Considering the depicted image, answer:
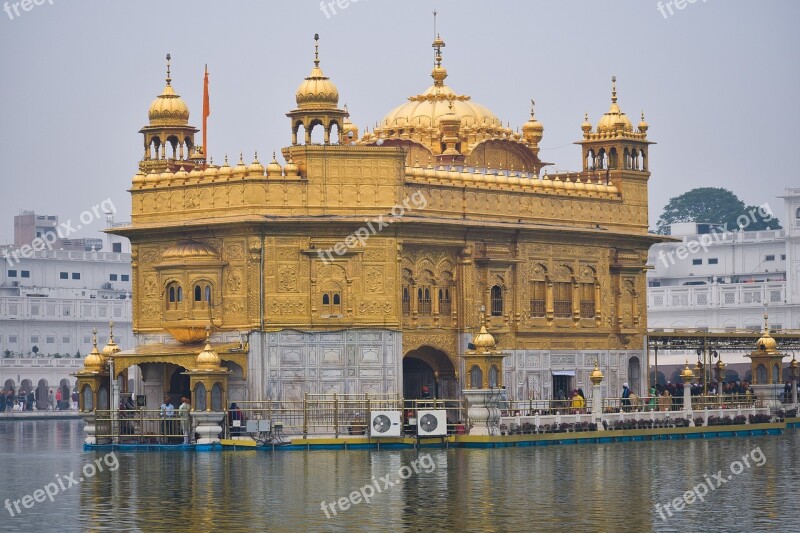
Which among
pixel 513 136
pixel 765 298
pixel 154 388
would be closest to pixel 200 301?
pixel 154 388

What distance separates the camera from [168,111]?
59344 mm

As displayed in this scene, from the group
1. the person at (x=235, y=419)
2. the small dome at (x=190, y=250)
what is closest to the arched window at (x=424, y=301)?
the small dome at (x=190, y=250)

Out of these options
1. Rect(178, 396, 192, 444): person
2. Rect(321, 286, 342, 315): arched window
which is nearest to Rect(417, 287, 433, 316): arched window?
Rect(321, 286, 342, 315): arched window

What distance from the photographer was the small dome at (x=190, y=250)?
54.6 m

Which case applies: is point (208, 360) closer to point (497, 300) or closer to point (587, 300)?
point (497, 300)

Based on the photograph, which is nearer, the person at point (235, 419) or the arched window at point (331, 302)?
the person at point (235, 419)

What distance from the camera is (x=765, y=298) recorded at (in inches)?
4626

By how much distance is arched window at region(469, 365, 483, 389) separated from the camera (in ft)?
171

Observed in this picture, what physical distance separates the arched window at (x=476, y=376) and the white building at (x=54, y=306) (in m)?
55.3

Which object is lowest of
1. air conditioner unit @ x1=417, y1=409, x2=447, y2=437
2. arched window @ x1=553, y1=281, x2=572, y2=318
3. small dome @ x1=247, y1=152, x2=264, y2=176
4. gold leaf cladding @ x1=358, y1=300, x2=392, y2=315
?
air conditioner unit @ x1=417, y1=409, x2=447, y2=437

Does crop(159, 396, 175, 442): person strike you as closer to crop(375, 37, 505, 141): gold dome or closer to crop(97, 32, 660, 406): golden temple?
crop(97, 32, 660, 406): golden temple

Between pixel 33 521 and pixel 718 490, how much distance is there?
13056 millimetres

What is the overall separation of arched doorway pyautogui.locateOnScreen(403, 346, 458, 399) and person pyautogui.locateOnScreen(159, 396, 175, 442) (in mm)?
8201

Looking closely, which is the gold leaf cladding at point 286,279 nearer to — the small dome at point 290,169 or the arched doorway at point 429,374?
the small dome at point 290,169
